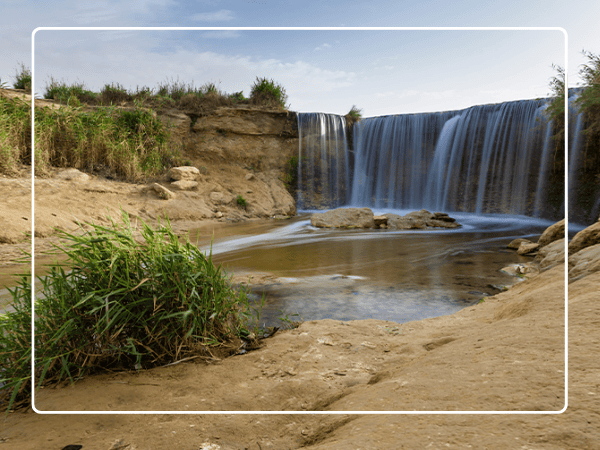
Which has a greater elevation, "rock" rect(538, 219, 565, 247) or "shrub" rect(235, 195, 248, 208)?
"shrub" rect(235, 195, 248, 208)

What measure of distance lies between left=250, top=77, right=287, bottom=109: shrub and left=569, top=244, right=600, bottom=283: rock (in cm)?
174

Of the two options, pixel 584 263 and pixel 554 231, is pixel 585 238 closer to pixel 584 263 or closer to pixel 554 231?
pixel 554 231

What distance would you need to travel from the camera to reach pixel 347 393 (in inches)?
48.2

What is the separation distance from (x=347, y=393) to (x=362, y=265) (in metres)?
1.00

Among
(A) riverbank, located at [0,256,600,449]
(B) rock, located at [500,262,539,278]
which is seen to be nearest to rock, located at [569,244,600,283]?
(A) riverbank, located at [0,256,600,449]

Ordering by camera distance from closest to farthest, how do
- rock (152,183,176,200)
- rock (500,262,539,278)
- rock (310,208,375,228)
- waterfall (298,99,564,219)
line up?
rock (152,183,176,200) → waterfall (298,99,564,219) → rock (310,208,375,228) → rock (500,262,539,278)

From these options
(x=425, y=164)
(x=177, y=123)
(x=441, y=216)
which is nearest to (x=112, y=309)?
(x=177, y=123)

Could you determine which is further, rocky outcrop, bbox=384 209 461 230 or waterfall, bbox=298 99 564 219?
rocky outcrop, bbox=384 209 461 230

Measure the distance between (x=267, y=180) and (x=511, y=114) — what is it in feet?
4.34

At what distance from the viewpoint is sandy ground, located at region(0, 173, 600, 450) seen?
2.26 ft

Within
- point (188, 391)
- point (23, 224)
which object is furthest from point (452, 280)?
point (23, 224)

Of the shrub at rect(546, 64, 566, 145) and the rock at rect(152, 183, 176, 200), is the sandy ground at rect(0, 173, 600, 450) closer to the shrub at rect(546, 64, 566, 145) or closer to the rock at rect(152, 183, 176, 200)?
the rock at rect(152, 183, 176, 200)

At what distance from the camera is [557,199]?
1290mm

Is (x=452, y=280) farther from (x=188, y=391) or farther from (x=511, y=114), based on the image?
(x=188, y=391)
